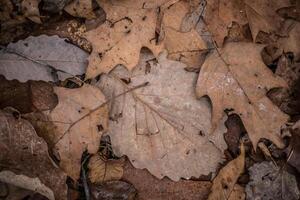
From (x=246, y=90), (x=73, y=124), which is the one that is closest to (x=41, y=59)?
(x=73, y=124)

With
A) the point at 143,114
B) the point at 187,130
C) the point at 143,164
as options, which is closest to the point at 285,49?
the point at 187,130

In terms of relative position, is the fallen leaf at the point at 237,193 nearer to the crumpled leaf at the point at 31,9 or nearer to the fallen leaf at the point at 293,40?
the fallen leaf at the point at 293,40

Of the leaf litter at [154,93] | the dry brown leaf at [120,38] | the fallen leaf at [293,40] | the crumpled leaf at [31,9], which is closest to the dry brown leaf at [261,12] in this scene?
the leaf litter at [154,93]

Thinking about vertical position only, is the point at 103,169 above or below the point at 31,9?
below

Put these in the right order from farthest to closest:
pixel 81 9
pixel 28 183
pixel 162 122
Result: pixel 81 9 → pixel 162 122 → pixel 28 183

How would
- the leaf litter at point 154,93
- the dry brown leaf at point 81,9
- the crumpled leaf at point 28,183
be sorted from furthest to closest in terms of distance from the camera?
the dry brown leaf at point 81,9 < the leaf litter at point 154,93 < the crumpled leaf at point 28,183

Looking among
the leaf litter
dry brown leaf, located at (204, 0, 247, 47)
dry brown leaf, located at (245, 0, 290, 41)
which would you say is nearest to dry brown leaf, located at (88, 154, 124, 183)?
the leaf litter

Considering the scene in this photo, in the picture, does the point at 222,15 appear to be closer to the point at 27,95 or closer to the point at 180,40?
the point at 180,40
